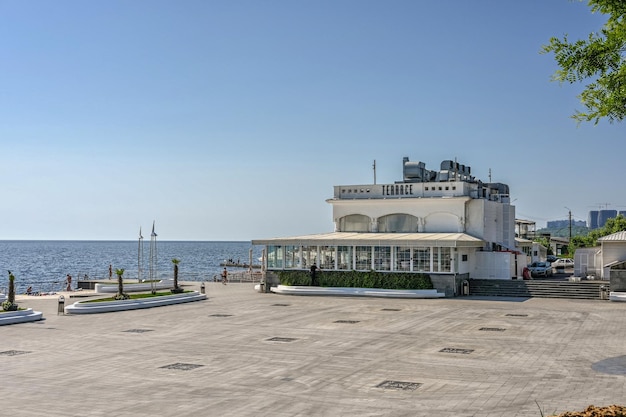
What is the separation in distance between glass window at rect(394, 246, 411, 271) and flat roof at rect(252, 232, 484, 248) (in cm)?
80

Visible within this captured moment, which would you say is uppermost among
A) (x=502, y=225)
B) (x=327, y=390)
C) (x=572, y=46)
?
(x=572, y=46)

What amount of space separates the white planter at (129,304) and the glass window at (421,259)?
13545 mm

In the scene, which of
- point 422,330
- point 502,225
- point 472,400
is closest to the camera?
point 472,400

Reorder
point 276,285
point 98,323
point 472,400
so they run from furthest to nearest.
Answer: point 276,285 → point 98,323 → point 472,400

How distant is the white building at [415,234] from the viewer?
41406mm

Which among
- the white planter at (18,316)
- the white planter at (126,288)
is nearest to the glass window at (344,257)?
the white planter at (126,288)

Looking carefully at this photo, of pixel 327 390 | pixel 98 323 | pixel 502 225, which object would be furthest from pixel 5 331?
pixel 502 225

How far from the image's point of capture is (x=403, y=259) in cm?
4184

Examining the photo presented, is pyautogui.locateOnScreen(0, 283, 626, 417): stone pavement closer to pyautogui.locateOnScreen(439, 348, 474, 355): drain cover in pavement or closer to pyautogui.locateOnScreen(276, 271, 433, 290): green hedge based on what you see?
pyautogui.locateOnScreen(439, 348, 474, 355): drain cover in pavement

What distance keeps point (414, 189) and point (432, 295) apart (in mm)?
9995

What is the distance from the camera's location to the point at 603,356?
65.7ft

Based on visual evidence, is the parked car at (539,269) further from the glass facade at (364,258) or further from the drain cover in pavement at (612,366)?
the drain cover in pavement at (612,366)

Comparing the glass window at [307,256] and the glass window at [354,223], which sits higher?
the glass window at [354,223]

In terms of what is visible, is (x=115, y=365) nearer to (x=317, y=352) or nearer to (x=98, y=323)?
(x=317, y=352)
